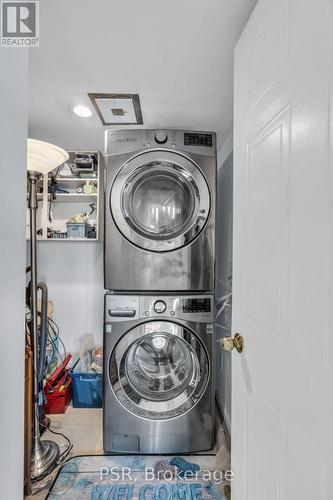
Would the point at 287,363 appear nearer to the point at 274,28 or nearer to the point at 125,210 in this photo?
the point at 274,28

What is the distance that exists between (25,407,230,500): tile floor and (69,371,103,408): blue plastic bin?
0.05 metres

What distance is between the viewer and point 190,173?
5.69ft

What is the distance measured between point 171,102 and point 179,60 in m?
0.38

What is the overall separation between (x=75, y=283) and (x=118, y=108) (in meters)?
1.62

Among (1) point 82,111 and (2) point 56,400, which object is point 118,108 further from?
(2) point 56,400

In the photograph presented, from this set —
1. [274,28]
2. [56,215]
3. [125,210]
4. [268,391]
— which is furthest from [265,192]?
[56,215]

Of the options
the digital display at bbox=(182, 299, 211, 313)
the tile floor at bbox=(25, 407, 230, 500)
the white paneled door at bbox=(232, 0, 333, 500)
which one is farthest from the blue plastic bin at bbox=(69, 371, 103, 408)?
the white paneled door at bbox=(232, 0, 333, 500)

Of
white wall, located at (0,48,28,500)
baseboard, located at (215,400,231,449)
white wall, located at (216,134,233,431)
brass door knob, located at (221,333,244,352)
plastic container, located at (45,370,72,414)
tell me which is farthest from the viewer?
plastic container, located at (45,370,72,414)

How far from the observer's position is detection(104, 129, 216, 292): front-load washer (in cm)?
172

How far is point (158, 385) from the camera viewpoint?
1773mm

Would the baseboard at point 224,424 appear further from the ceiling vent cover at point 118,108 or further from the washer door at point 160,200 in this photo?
the ceiling vent cover at point 118,108

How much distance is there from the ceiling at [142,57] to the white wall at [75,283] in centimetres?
114

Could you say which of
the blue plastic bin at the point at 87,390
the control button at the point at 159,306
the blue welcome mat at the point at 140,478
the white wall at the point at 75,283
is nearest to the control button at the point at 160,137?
the control button at the point at 159,306

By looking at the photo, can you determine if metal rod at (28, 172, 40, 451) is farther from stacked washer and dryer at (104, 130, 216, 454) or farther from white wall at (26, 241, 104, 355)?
white wall at (26, 241, 104, 355)
